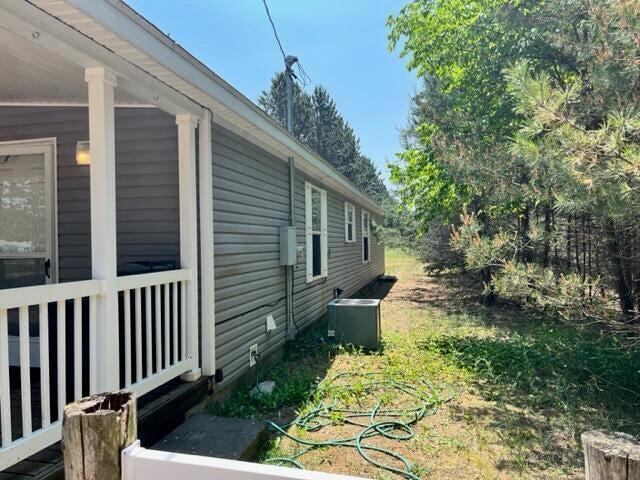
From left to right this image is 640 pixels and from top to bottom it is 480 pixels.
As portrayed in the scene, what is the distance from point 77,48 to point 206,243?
1716 mm

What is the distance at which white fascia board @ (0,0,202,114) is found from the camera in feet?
6.31

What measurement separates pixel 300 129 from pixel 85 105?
29067mm

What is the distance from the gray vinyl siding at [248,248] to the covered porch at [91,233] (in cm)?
30

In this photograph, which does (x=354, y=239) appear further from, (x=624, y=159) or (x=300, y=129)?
(x=300, y=129)

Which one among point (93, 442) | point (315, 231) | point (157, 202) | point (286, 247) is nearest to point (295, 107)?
point (315, 231)

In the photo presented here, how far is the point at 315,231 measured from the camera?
7.27 m

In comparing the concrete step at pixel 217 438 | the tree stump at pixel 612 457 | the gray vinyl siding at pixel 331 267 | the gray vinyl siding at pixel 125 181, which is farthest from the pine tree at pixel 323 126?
the tree stump at pixel 612 457

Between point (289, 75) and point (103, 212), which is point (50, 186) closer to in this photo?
point (103, 212)

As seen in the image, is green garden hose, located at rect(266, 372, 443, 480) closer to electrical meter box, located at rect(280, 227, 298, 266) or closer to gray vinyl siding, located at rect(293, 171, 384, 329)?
electrical meter box, located at rect(280, 227, 298, 266)

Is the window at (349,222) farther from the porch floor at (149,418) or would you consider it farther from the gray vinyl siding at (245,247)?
the porch floor at (149,418)

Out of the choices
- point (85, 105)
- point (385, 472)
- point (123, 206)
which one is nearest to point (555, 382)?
point (385, 472)

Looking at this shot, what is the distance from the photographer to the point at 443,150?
5.57 m

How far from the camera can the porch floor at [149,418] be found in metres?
2.08

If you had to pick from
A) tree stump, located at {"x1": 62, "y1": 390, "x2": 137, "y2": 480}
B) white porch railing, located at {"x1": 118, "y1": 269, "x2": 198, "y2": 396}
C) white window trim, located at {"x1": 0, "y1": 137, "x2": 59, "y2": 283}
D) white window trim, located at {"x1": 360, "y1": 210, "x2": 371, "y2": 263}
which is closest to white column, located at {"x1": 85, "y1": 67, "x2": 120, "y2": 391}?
white porch railing, located at {"x1": 118, "y1": 269, "x2": 198, "y2": 396}
